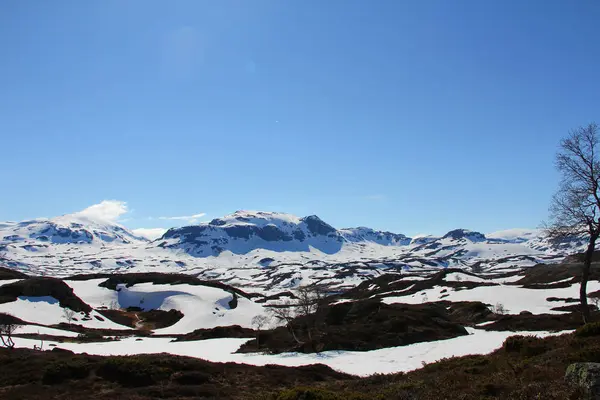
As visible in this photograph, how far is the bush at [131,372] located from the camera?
22.3m

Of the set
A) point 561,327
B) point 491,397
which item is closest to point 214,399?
point 491,397

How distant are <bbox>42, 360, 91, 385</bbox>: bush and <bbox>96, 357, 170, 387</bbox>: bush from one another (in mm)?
915

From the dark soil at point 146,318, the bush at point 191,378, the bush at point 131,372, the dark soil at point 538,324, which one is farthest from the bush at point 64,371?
the dark soil at point 146,318

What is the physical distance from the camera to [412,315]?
56531 mm

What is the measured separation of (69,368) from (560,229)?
30.2m

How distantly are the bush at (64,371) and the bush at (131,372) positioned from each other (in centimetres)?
92

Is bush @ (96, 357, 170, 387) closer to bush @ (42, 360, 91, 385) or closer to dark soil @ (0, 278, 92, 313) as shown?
bush @ (42, 360, 91, 385)

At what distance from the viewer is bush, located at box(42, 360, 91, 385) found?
22.0 m

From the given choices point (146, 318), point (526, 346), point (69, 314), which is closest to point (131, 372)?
point (526, 346)

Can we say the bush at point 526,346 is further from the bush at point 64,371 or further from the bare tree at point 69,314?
the bare tree at point 69,314

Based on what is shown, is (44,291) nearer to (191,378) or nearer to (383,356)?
(383,356)

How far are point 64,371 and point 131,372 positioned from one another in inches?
157

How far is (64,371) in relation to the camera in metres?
22.9

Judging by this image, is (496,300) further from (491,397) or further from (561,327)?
(491,397)
